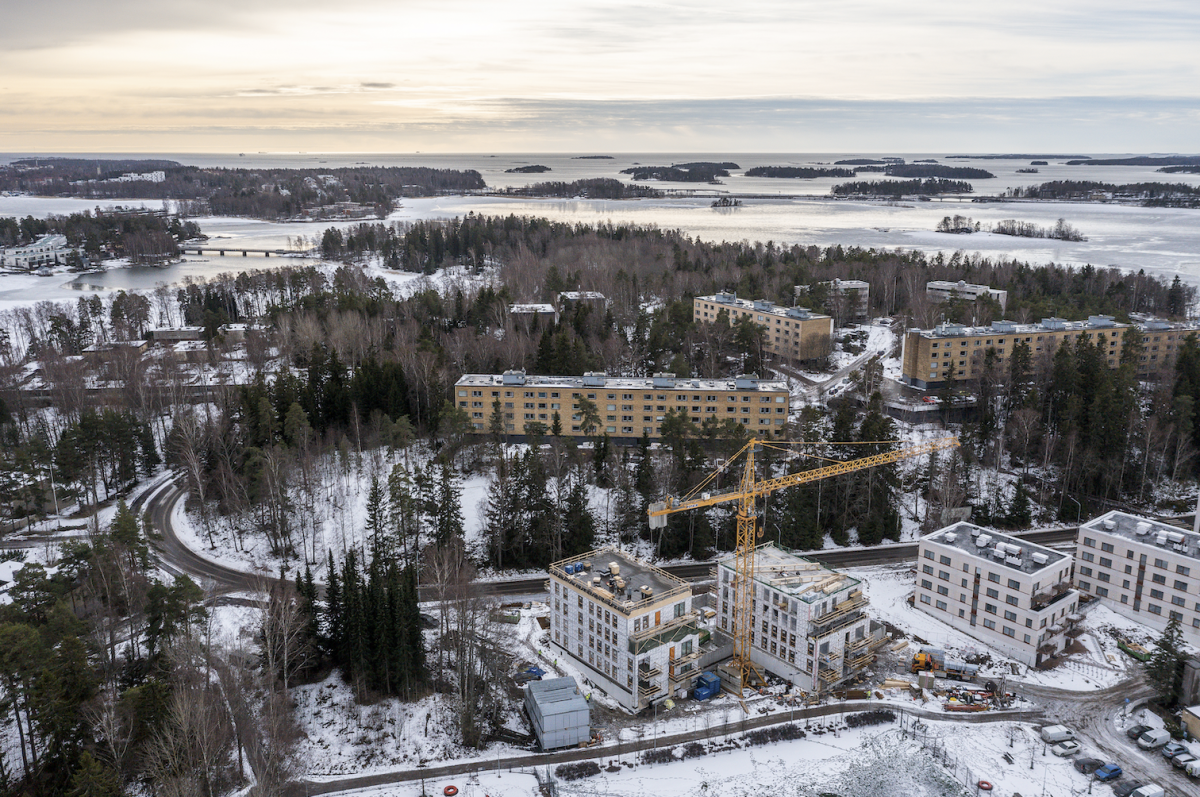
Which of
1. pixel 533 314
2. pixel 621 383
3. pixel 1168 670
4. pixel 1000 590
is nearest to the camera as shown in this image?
pixel 1168 670

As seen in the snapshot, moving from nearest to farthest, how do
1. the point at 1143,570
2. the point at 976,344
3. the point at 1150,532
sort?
the point at 1143,570
the point at 1150,532
the point at 976,344

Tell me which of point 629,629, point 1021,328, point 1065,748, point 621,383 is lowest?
point 1065,748

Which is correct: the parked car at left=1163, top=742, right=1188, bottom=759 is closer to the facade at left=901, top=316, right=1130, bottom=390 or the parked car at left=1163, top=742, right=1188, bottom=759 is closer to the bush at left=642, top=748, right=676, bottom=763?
the bush at left=642, top=748, right=676, bottom=763

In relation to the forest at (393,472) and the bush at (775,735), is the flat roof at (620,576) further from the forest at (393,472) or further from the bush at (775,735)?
the bush at (775,735)

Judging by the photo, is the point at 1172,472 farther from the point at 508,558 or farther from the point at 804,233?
the point at 804,233

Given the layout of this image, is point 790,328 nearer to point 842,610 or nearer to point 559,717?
point 842,610

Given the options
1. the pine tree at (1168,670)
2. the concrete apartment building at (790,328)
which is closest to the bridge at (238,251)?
the concrete apartment building at (790,328)

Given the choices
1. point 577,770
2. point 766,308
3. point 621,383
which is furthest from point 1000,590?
point 766,308

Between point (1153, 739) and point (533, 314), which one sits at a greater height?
point (533, 314)
